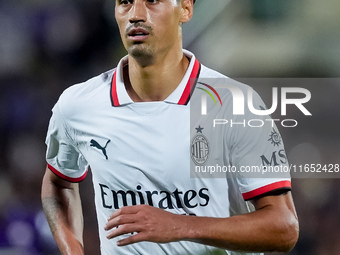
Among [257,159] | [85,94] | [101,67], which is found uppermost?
[101,67]

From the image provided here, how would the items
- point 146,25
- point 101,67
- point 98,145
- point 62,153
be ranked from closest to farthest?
point 146,25, point 98,145, point 62,153, point 101,67

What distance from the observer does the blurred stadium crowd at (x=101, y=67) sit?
1928mm

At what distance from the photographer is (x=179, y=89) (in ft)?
5.47

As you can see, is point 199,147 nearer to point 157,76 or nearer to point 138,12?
point 157,76

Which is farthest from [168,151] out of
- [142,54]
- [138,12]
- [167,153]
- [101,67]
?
[101,67]

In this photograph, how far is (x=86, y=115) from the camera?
171 centimetres

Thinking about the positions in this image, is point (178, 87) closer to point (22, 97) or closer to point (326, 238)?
point (22, 97)

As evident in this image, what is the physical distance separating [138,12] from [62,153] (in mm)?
591

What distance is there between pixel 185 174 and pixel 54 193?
57 centimetres

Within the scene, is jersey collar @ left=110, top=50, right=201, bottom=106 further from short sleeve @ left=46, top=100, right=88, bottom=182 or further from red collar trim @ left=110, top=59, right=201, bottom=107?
short sleeve @ left=46, top=100, right=88, bottom=182

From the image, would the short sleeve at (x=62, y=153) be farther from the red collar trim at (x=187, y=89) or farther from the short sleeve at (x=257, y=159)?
the short sleeve at (x=257, y=159)

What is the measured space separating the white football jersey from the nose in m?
0.22

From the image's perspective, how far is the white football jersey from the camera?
5.22ft

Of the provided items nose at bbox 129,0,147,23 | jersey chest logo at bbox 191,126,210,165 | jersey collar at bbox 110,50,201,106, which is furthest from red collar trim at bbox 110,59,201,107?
nose at bbox 129,0,147,23
